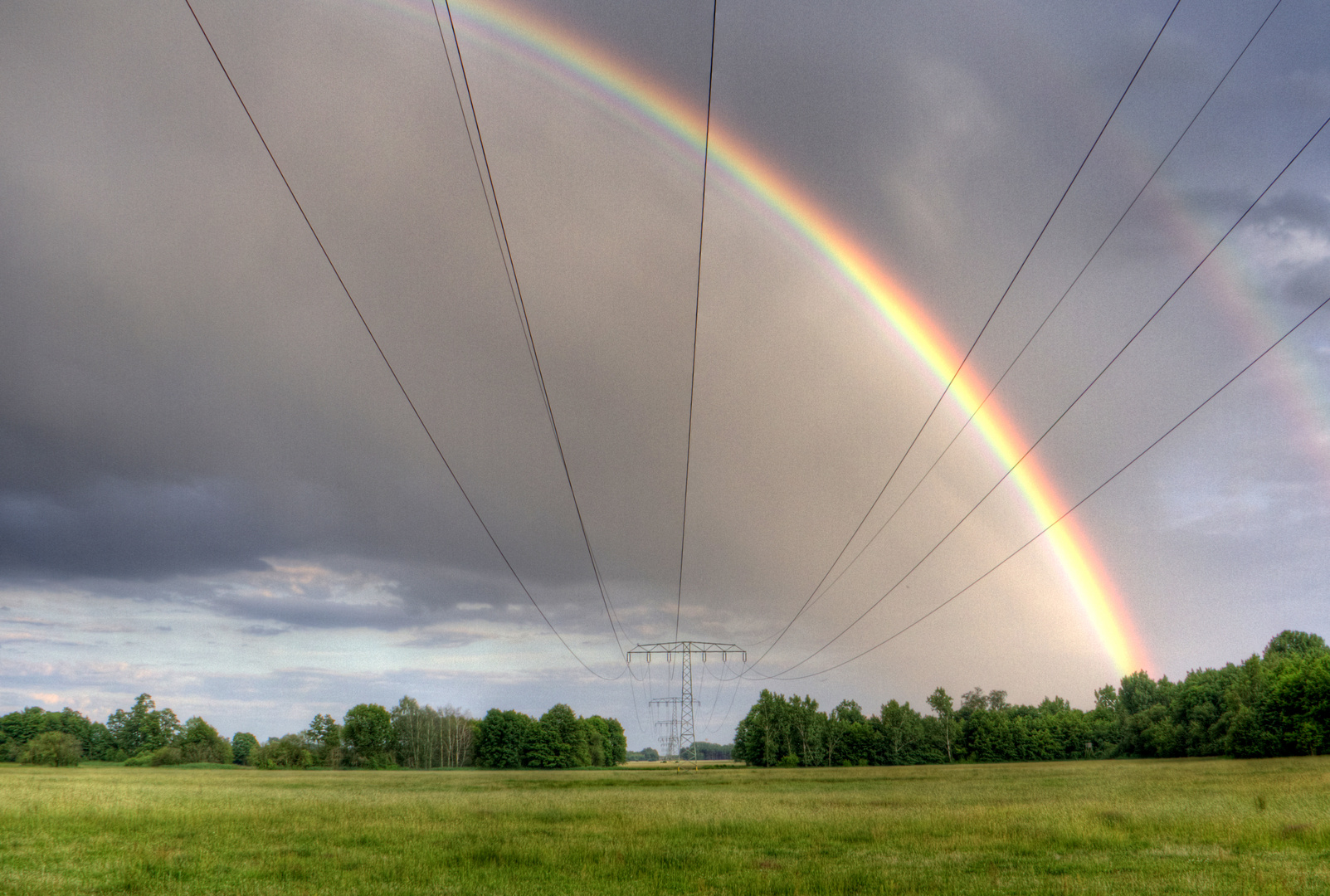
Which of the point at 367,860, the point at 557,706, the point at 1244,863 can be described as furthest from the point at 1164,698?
the point at 367,860

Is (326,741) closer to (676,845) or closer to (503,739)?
(503,739)

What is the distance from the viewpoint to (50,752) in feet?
330

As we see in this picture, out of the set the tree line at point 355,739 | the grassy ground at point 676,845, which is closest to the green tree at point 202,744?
the tree line at point 355,739

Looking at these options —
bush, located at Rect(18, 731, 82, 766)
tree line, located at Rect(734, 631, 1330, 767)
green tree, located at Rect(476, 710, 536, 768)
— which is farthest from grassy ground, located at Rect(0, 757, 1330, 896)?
green tree, located at Rect(476, 710, 536, 768)

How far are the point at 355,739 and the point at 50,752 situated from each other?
2689 inches

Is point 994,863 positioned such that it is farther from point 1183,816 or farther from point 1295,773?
point 1295,773

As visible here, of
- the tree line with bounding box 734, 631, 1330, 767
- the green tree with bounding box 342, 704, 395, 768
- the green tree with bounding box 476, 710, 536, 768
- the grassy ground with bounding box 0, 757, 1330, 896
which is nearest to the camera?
the grassy ground with bounding box 0, 757, 1330, 896

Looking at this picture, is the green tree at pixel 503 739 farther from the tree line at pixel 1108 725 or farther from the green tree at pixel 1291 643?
the green tree at pixel 1291 643

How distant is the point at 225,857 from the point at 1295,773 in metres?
67.2

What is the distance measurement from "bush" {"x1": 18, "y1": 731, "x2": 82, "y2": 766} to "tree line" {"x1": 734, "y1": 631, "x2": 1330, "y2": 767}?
400ft

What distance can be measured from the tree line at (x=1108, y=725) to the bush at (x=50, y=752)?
121902 millimetres

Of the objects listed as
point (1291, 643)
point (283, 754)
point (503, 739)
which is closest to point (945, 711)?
point (1291, 643)

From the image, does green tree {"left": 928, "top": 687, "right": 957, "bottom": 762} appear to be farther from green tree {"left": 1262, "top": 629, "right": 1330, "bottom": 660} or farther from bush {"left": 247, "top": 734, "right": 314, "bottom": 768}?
bush {"left": 247, "top": 734, "right": 314, "bottom": 768}

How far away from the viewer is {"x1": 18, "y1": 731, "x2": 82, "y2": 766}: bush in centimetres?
10000
